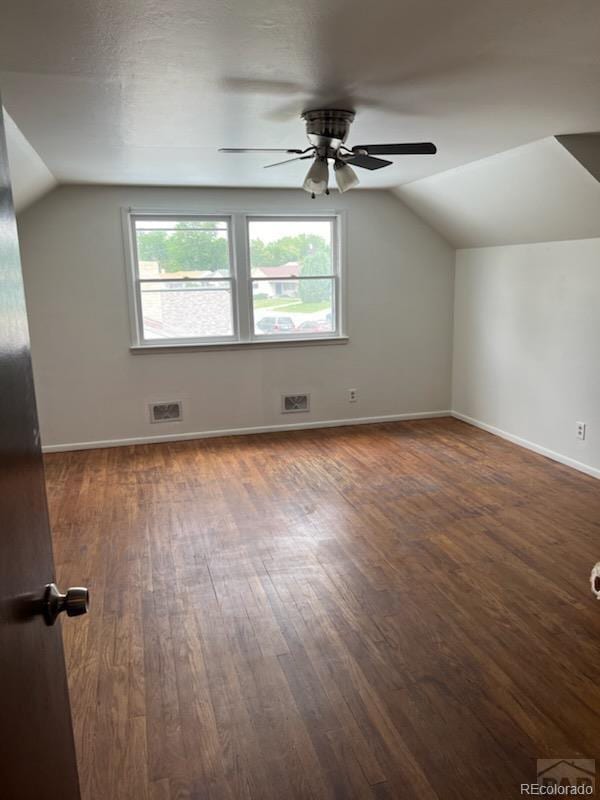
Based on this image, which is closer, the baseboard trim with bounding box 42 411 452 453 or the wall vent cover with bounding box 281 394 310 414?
the baseboard trim with bounding box 42 411 452 453

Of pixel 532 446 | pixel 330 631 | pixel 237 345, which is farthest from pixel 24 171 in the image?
pixel 532 446

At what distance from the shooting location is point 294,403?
553 cm

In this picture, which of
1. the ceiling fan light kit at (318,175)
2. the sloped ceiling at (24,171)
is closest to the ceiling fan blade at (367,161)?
the ceiling fan light kit at (318,175)

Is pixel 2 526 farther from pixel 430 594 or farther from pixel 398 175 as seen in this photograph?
pixel 398 175

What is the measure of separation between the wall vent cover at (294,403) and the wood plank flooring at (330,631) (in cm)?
126

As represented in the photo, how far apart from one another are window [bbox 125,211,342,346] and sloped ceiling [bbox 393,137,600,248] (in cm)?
102

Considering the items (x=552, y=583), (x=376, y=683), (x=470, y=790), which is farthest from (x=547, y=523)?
(x=470, y=790)

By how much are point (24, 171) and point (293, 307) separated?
2564 mm

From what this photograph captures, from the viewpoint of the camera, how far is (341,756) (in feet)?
5.88

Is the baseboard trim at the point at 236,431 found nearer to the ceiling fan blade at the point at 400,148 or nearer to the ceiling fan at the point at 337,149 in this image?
the ceiling fan at the point at 337,149

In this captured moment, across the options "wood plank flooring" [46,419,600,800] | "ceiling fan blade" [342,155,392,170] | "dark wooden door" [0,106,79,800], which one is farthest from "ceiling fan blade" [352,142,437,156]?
"dark wooden door" [0,106,79,800]

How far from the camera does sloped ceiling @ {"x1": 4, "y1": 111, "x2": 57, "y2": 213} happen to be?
2971mm

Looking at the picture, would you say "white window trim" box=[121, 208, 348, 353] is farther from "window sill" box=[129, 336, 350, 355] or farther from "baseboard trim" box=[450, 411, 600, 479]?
"baseboard trim" box=[450, 411, 600, 479]

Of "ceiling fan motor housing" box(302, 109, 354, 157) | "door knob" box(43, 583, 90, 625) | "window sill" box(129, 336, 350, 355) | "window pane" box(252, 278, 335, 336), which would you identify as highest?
"ceiling fan motor housing" box(302, 109, 354, 157)
